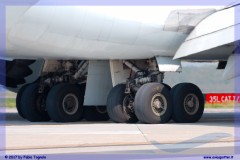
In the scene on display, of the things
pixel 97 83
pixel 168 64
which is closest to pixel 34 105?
pixel 97 83

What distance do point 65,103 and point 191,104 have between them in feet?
12.3

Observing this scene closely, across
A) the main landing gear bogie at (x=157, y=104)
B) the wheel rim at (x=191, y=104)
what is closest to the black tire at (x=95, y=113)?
the main landing gear bogie at (x=157, y=104)

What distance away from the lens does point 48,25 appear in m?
16.2

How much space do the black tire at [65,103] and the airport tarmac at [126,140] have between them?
2.96 meters

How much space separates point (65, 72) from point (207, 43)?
530 centimetres

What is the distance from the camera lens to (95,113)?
19.9 meters

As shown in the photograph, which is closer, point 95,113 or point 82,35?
point 82,35

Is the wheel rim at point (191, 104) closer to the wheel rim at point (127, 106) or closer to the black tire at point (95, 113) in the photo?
the wheel rim at point (127, 106)

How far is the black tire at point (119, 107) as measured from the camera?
1756cm

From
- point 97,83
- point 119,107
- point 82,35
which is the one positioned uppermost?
point 82,35

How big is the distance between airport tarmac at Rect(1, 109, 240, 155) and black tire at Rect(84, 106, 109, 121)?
416 cm

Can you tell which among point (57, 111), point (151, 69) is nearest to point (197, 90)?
point (151, 69)

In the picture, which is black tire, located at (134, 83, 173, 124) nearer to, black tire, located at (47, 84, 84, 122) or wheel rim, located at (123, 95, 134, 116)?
wheel rim, located at (123, 95, 134, 116)

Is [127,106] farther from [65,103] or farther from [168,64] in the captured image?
[65,103]
